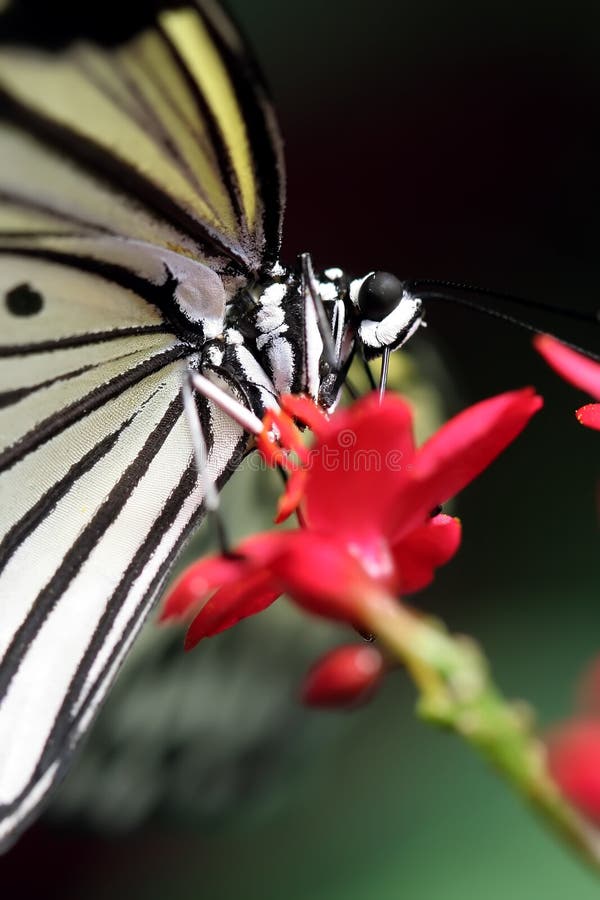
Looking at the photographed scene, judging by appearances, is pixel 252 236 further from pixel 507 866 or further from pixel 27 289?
pixel 507 866

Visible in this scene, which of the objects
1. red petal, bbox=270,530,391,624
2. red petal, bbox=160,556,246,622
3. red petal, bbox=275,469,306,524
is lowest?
red petal, bbox=270,530,391,624

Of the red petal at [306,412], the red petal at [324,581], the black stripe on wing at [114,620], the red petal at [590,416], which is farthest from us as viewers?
the black stripe on wing at [114,620]

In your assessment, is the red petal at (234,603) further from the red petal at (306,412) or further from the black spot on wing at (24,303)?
the black spot on wing at (24,303)

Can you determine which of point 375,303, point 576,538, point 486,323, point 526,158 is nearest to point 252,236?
point 375,303

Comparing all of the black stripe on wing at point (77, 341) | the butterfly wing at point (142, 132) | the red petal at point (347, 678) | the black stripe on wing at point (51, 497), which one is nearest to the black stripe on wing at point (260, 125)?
the butterfly wing at point (142, 132)

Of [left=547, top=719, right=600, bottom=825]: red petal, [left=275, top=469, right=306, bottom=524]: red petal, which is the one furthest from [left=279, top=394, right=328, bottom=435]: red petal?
[left=547, top=719, right=600, bottom=825]: red petal

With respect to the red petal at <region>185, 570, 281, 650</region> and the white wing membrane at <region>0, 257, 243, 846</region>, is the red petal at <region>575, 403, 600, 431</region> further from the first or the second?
the white wing membrane at <region>0, 257, 243, 846</region>

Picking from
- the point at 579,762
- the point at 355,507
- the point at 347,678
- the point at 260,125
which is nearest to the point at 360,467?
the point at 355,507
